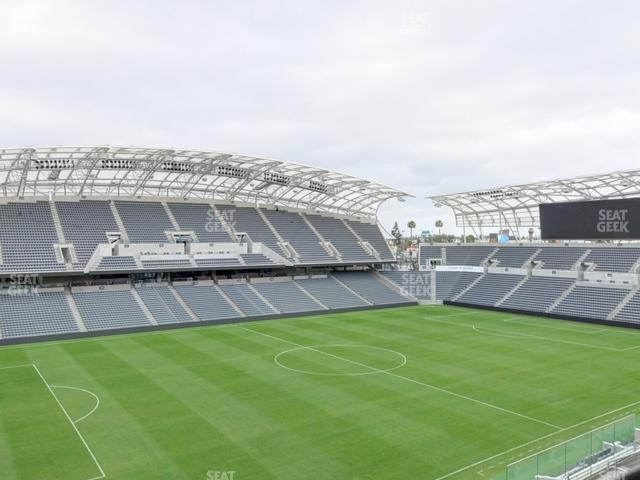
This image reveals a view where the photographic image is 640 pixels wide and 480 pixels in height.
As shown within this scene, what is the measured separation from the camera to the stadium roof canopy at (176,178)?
109 ft

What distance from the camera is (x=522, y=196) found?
42.4 m

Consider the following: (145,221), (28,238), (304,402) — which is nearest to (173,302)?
(145,221)

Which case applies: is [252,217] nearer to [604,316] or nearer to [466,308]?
[466,308]

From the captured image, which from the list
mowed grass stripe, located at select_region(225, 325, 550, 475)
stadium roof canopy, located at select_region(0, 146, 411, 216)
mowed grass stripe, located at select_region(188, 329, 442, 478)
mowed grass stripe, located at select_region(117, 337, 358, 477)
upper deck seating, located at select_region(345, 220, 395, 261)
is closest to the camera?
mowed grass stripe, located at select_region(117, 337, 358, 477)

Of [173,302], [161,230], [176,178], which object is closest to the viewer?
[173,302]

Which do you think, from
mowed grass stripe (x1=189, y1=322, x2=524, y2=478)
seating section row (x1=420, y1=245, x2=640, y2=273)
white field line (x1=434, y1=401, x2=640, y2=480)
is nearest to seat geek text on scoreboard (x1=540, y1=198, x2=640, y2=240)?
seating section row (x1=420, y1=245, x2=640, y2=273)

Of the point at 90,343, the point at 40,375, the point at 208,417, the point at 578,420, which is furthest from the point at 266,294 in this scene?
the point at 578,420

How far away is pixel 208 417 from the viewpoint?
16.9m

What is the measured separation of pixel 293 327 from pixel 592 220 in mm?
23199

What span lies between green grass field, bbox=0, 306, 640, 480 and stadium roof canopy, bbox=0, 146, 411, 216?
12164mm

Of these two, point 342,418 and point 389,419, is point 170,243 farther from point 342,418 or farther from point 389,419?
point 389,419

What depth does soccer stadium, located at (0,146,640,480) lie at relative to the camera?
1445 centimetres

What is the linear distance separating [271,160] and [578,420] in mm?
26386

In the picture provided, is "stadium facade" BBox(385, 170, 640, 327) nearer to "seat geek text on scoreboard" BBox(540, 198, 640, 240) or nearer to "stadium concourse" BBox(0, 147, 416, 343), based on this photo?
"seat geek text on scoreboard" BBox(540, 198, 640, 240)
